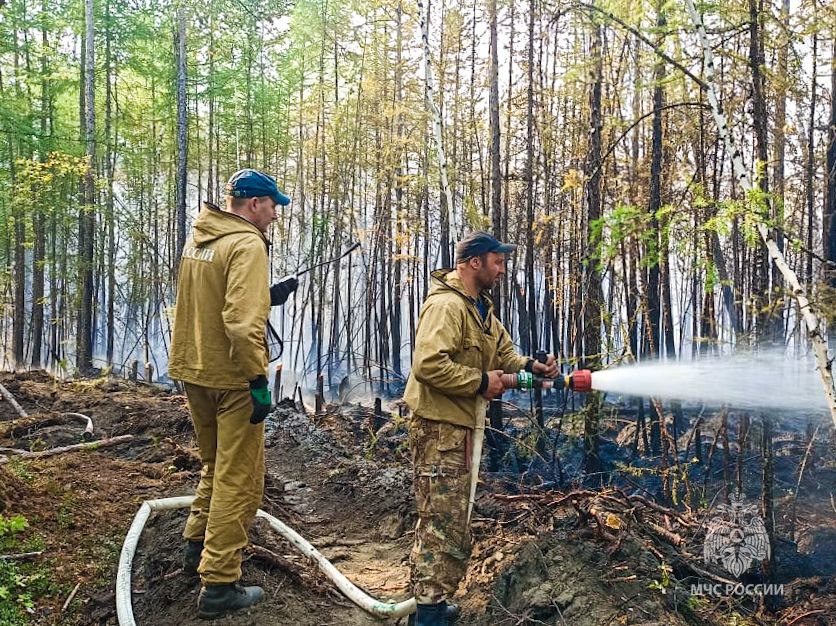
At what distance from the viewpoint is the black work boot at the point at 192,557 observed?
134 inches

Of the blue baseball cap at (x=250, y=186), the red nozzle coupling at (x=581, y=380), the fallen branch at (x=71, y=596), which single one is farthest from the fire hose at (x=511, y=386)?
the fallen branch at (x=71, y=596)

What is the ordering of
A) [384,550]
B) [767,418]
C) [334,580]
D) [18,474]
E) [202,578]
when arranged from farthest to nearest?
1. [767,418]
2. [384,550]
3. [18,474]
4. [334,580]
5. [202,578]

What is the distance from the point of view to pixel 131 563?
11.3 ft

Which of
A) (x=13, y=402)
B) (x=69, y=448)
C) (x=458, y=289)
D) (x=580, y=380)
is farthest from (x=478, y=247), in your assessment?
(x=13, y=402)

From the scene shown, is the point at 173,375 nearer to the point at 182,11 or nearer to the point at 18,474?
the point at 18,474

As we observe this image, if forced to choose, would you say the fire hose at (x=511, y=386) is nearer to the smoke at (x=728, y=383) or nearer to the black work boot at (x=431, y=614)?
the smoke at (x=728, y=383)

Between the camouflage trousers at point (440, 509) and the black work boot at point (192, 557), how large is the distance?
49.9 inches

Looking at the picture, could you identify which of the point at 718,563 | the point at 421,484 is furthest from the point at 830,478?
the point at 421,484

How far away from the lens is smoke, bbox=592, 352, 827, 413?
4305 millimetres

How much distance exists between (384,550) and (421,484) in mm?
2041

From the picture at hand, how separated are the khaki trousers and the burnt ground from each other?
33cm

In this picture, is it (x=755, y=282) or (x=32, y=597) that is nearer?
(x=32, y=597)

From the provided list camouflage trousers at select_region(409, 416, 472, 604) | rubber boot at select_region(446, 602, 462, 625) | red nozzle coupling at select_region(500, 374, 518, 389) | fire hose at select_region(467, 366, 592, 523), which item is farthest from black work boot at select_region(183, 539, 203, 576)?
red nozzle coupling at select_region(500, 374, 518, 389)

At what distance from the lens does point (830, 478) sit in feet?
29.8
